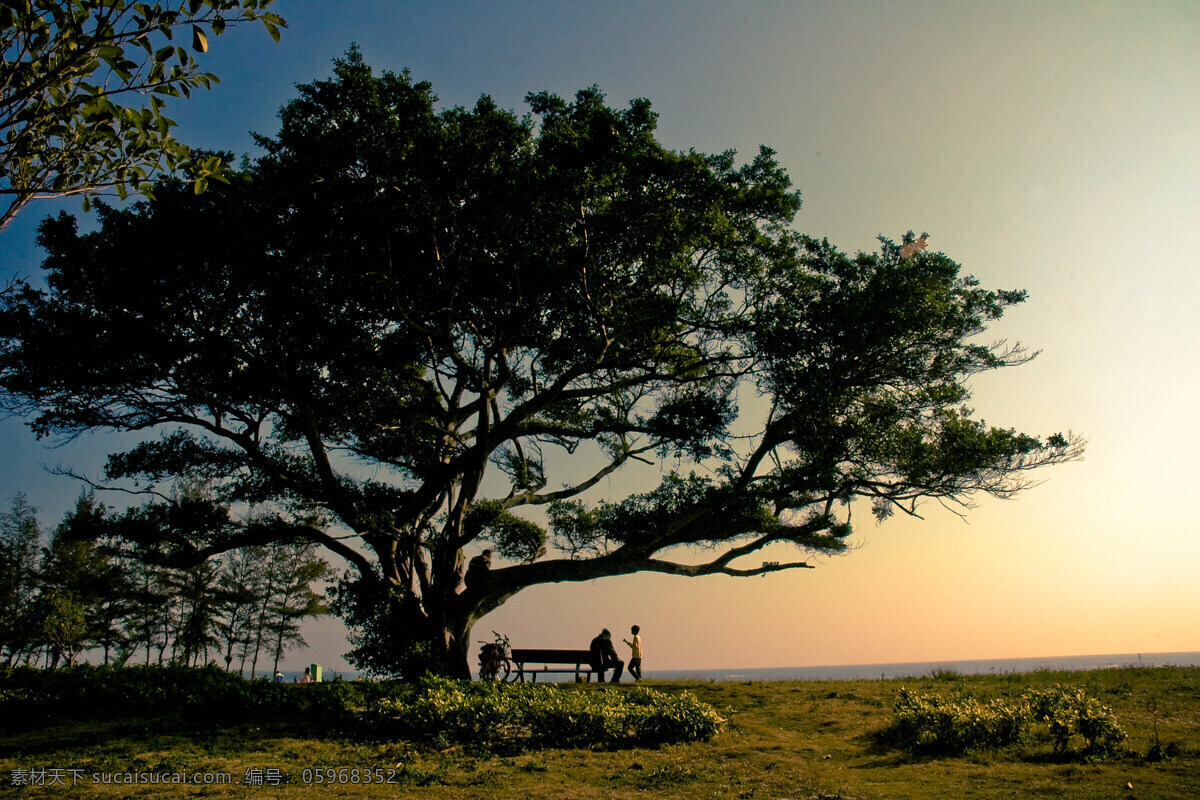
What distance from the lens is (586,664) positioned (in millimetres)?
16859

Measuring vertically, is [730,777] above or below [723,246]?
below

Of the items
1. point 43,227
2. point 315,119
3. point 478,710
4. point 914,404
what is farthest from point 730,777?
point 43,227

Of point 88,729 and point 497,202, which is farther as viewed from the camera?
point 497,202

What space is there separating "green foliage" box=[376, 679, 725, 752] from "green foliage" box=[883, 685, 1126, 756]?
274 cm

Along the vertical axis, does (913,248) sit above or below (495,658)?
above

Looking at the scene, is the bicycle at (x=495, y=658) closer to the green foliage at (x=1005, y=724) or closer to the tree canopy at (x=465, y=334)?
the tree canopy at (x=465, y=334)

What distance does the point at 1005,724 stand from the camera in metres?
8.65

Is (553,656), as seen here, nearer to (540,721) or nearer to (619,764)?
(540,721)

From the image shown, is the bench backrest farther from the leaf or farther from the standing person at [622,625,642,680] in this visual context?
the leaf

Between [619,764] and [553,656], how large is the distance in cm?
865

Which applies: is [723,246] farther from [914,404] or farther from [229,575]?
[229,575]

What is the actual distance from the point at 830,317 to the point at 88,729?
1435 cm

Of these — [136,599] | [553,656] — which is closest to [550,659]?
[553,656]

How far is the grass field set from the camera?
6934mm
